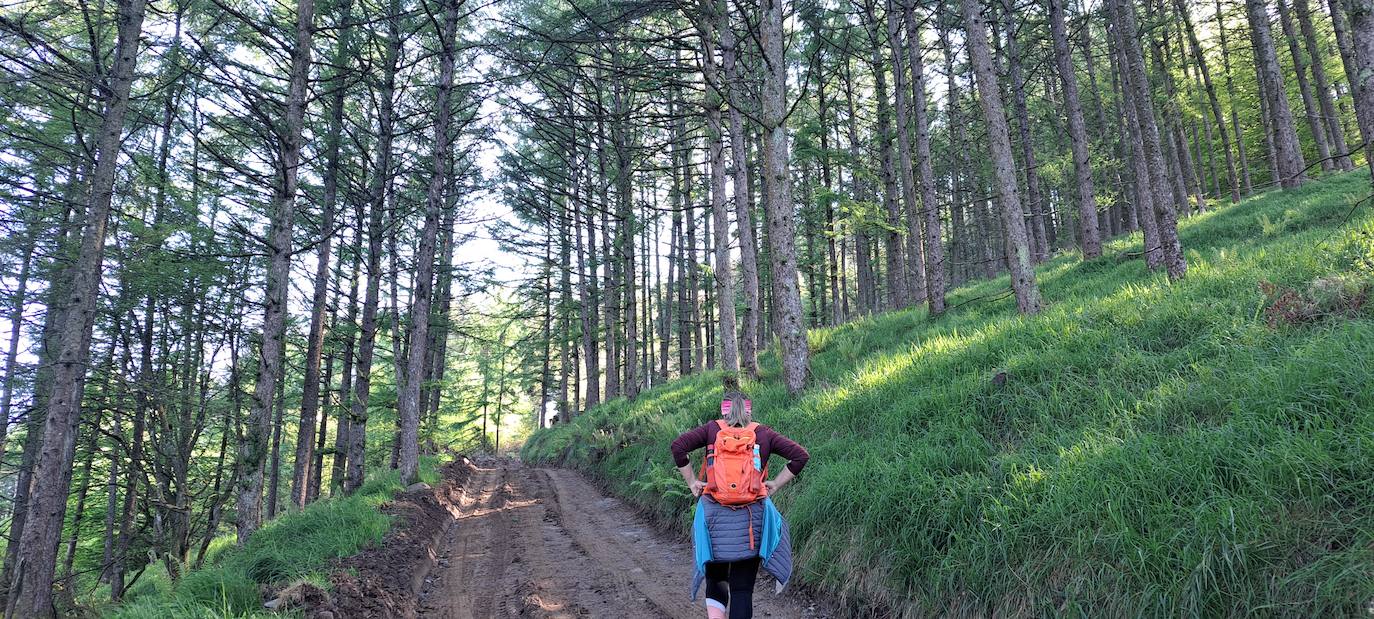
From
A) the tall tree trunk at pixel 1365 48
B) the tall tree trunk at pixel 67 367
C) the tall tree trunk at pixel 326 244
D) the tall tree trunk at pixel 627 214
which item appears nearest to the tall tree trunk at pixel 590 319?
the tall tree trunk at pixel 627 214

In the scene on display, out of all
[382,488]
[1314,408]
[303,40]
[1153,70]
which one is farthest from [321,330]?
[1153,70]

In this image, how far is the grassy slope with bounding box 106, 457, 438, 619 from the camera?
4.13 m

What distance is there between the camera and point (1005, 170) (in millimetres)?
8469

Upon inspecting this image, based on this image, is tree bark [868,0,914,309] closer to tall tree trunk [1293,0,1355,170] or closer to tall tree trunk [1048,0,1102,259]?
tall tree trunk [1048,0,1102,259]

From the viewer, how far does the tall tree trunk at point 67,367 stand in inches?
258

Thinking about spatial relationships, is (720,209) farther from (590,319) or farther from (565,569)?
(590,319)

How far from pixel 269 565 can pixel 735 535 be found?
502 centimetres

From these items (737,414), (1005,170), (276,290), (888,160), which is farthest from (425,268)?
(888,160)

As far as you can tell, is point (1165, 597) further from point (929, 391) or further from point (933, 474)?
point (929, 391)

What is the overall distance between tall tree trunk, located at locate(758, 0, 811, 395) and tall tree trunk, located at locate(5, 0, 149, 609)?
29.6 feet

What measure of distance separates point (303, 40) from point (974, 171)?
1257 inches

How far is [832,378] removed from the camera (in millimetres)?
9414

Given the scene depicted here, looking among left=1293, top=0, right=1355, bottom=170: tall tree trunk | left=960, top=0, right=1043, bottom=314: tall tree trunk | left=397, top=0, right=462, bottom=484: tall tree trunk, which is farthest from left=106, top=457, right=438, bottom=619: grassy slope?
left=1293, top=0, right=1355, bottom=170: tall tree trunk

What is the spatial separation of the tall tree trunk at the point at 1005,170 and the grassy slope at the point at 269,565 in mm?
10000
